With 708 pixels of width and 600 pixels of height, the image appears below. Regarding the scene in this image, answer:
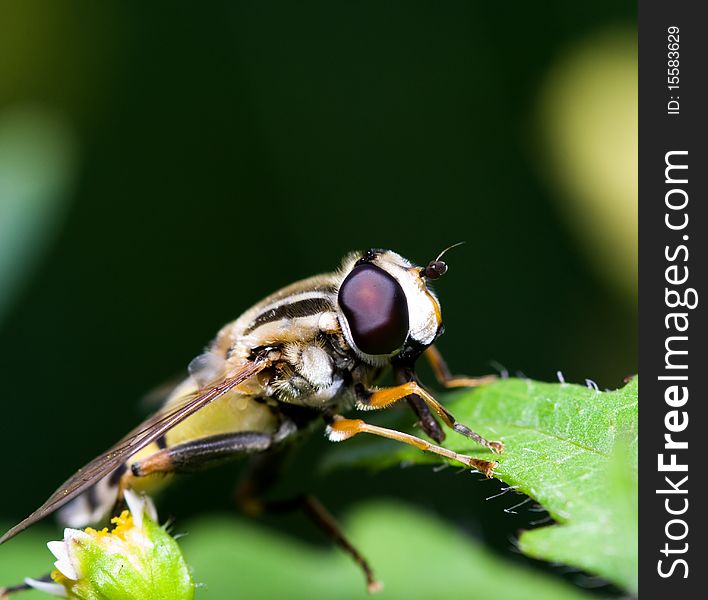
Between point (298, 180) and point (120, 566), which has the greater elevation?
point (298, 180)

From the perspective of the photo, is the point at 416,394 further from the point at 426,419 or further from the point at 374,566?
the point at 374,566

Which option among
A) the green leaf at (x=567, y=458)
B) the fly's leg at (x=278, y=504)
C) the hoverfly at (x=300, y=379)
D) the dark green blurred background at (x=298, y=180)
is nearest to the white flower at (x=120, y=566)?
the hoverfly at (x=300, y=379)

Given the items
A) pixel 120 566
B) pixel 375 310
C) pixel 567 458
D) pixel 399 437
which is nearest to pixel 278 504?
pixel 399 437

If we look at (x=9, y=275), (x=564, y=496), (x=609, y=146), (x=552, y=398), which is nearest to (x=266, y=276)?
(x=9, y=275)

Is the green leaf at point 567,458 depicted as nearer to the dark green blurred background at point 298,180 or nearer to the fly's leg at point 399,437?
the fly's leg at point 399,437

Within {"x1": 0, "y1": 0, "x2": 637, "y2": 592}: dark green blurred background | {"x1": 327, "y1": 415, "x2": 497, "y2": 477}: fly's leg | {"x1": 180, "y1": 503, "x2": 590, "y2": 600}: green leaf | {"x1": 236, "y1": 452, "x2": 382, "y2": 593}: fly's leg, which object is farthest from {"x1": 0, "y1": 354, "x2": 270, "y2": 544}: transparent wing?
{"x1": 0, "y1": 0, "x2": 637, "y2": 592}: dark green blurred background

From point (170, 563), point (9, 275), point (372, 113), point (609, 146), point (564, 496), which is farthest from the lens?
point (372, 113)
